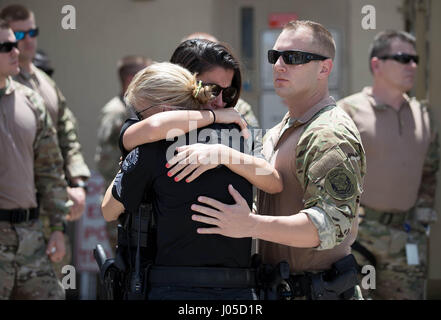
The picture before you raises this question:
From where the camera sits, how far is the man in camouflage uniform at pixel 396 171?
5090mm

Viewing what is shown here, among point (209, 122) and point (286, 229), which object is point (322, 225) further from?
point (209, 122)

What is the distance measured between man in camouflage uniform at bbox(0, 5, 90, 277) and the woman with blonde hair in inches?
96.2

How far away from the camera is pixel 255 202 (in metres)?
3.22

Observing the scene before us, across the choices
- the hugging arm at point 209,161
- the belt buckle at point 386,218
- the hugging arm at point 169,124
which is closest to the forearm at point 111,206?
the hugging arm at point 169,124

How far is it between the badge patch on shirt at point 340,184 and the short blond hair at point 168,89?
1.83ft

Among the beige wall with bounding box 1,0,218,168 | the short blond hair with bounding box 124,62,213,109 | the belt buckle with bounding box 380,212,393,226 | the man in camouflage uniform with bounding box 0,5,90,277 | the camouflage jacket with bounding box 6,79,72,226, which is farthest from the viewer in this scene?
the beige wall with bounding box 1,0,218,168

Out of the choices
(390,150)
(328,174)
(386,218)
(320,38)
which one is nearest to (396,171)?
(390,150)

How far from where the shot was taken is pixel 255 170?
2.76 m

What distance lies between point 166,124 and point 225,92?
1.44 ft

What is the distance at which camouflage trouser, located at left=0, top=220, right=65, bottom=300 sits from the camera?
4449 mm

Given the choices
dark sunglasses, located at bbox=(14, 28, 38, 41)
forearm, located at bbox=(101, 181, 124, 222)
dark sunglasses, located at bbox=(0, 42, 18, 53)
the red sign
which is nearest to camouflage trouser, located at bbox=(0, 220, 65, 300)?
dark sunglasses, located at bbox=(0, 42, 18, 53)

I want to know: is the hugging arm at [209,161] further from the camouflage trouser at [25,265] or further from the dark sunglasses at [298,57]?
the camouflage trouser at [25,265]

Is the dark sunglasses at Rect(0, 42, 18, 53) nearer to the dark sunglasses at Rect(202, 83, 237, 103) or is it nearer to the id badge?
the dark sunglasses at Rect(202, 83, 237, 103)
